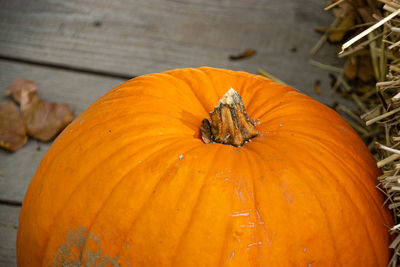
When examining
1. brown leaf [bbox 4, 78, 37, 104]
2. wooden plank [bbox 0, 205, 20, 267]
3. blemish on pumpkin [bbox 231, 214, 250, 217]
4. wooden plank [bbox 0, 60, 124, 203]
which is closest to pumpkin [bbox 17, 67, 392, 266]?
blemish on pumpkin [bbox 231, 214, 250, 217]

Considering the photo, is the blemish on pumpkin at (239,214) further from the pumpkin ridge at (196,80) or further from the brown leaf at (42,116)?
the brown leaf at (42,116)

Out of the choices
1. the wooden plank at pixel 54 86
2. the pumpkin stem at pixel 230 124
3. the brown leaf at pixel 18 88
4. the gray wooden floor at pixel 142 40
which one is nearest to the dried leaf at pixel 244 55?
the gray wooden floor at pixel 142 40

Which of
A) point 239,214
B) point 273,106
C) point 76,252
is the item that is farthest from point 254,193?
point 76,252

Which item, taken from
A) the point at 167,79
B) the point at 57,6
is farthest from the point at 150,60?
the point at 167,79

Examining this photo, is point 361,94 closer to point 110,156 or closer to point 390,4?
point 390,4

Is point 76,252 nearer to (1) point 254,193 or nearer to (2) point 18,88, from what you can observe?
(1) point 254,193
